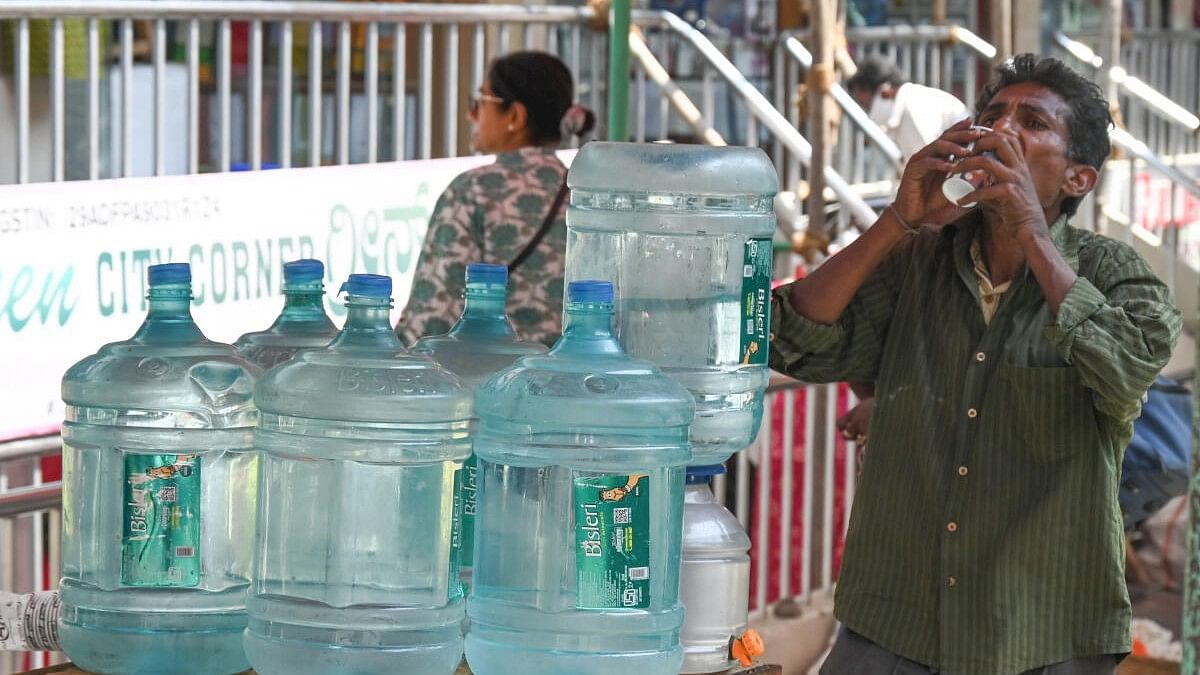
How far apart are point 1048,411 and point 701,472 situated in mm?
673

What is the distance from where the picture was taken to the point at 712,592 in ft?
9.37

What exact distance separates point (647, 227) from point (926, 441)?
689 mm

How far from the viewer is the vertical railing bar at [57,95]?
596 cm

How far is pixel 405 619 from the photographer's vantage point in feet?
8.44

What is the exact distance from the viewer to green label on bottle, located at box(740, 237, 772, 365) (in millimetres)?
2930

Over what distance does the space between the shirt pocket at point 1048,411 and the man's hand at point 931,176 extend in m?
0.32

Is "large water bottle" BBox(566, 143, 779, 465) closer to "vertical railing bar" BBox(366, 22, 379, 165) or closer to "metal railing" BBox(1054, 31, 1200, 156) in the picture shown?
"vertical railing bar" BBox(366, 22, 379, 165)

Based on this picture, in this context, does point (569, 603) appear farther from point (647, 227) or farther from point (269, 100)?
point (269, 100)

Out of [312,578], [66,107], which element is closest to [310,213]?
[66,107]

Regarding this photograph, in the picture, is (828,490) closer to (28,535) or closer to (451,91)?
(451,91)

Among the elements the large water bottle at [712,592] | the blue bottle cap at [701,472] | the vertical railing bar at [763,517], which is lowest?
the vertical railing bar at [763,517]

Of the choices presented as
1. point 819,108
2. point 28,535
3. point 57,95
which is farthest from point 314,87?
point 28,535

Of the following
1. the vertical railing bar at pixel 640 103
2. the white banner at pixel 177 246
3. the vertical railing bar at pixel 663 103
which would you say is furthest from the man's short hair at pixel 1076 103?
the vertical railing bar at pixel 663 103

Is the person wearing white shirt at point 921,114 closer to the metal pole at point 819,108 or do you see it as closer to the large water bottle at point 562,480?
the metal pole at point 819,108
